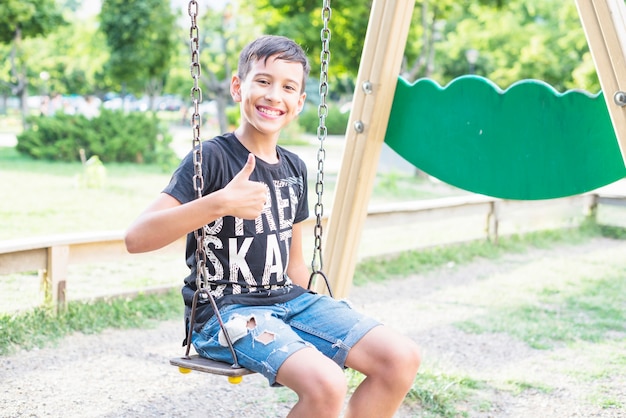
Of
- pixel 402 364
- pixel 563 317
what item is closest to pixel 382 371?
pixel 402 364

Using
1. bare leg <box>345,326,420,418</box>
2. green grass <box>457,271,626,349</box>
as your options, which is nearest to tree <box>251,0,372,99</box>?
green grass <box>457,271,626,349</box>

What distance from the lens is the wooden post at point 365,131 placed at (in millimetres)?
2871

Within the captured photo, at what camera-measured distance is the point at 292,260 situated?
2443 mm

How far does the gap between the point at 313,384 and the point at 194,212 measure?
516 millimetres

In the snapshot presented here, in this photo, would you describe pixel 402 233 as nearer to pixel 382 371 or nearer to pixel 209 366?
pixel 382 371

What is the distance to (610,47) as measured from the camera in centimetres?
238

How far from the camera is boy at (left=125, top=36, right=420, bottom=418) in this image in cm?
190

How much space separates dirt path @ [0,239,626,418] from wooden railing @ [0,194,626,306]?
43 cm

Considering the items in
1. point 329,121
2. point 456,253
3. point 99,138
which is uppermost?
point 456,253

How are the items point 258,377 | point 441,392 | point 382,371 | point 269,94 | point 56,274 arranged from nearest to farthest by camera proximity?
point 382,371
point 269,94
point 441,392
point 258,377
point 56,274

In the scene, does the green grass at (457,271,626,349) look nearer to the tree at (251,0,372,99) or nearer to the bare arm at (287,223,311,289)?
the bare arm at (287,223,311,289)

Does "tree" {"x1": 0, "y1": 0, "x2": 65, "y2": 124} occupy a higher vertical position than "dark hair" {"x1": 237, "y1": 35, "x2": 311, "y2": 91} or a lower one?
higher

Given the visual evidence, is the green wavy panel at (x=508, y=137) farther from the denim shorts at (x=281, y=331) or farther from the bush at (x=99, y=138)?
the bush at (x=99, y=138)

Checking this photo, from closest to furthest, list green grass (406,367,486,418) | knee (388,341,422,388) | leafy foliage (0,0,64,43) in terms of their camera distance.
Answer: knee (388,341,422,388), green grass (406,367,486,418), leafy foliage (0,0,64,43)
